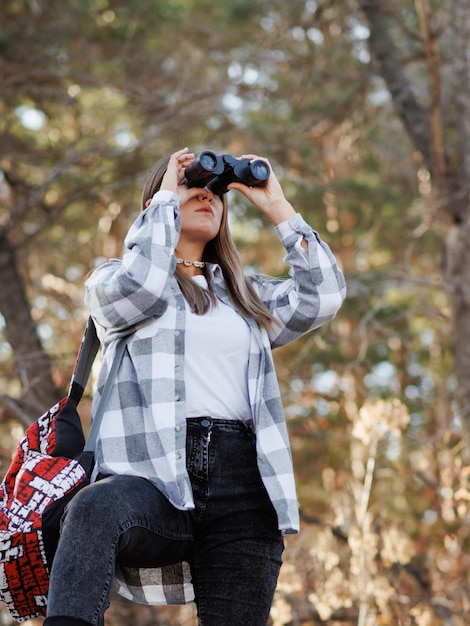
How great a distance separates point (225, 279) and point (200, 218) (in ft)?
0.66

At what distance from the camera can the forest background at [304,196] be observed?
5.05 metres

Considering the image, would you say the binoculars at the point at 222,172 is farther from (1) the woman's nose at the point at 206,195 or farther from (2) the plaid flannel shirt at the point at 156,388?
(2) the plaid flannel shirt at the point at 156,388

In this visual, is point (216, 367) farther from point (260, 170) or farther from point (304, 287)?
point (260, 170)

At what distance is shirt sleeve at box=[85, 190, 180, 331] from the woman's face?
19 centimetres

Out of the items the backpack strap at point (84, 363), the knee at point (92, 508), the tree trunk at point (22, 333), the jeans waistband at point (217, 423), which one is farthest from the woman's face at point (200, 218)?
the tree trunk at point (22, 333)

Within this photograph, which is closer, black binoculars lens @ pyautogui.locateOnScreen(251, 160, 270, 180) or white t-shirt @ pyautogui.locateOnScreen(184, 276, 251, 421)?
white t-shirt @ pyautogui.locateOnScreen(184, 276, 251, 421)

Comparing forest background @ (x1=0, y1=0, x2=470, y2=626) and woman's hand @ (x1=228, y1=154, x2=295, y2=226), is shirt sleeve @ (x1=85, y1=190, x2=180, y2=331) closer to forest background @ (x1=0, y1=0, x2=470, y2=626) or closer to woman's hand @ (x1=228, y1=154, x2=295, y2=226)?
woman's hand @ (x1=228, y1=154, x2=295, y2=226)

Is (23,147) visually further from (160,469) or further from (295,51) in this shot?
(160,469)

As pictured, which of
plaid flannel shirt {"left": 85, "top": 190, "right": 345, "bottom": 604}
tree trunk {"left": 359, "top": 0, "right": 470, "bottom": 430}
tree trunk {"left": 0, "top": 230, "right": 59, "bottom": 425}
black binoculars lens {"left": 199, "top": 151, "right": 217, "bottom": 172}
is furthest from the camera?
tree trunk {"left": 359, "top": 0, "right": 470, "bottom": 430}

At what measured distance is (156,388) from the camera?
2238 millimetres

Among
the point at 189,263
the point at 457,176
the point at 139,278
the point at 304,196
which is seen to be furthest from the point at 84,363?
the point at 304,196

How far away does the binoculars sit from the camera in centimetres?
247

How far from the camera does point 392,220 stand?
11.9 m

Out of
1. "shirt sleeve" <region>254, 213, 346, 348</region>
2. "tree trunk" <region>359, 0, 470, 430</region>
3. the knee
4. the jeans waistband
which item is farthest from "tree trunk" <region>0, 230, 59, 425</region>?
the knee
